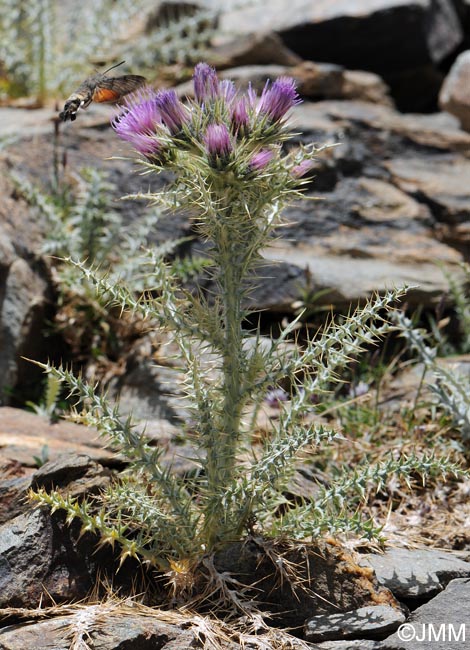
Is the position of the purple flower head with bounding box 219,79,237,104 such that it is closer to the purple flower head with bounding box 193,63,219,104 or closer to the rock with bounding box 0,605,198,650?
the purple flower head with bounding box 193,63,219,104

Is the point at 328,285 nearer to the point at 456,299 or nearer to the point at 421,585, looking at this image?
the point at 456,299

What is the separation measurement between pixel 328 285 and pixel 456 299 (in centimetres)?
72

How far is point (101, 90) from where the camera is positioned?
325 cm

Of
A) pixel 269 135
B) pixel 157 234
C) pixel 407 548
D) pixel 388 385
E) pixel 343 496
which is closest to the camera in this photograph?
pixel 269 135

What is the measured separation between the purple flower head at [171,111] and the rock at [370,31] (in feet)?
15.1

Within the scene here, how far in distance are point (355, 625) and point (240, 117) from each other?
5.45 feet

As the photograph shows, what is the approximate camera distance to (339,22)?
684cm

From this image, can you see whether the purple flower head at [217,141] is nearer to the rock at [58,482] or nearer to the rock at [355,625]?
the rock at [58,482]

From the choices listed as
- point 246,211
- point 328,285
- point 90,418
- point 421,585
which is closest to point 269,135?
point 246,211

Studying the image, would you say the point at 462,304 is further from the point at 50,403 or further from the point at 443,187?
the point at 50,403

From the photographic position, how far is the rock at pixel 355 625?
2.68 meters

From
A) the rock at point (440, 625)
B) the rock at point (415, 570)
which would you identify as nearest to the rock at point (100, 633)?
the rock at point (440, 625)

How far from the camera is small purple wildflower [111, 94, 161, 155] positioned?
2.67 metres

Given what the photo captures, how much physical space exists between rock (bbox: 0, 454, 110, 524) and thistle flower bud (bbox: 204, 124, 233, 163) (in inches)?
48.5
